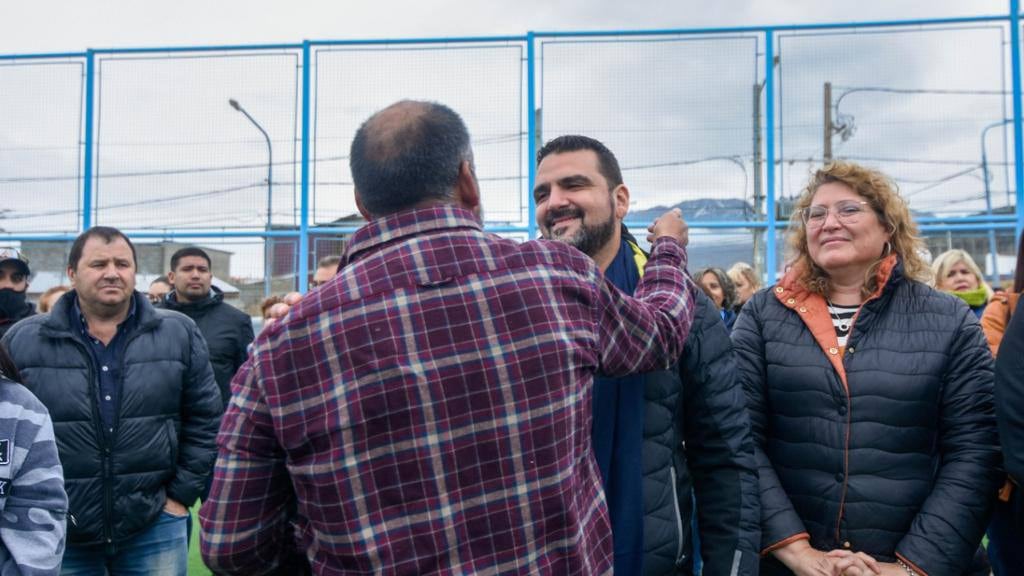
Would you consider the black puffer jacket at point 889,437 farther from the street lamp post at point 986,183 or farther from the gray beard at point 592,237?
the street lamp post at point 986,183

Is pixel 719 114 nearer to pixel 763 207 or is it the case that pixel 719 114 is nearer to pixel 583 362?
pixel 763 207

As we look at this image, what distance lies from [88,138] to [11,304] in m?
3.17

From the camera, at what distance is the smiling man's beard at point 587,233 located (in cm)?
190

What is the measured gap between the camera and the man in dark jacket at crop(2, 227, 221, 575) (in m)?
2.81

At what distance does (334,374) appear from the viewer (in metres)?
1.22

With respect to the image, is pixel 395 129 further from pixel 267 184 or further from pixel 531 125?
pixel 267 184

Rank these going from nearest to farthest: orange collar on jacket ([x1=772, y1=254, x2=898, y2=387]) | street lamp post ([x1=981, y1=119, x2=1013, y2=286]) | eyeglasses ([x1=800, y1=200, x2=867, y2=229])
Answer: orange collar on jacket ([x1=772, y1=254, x2=898, y2=387])
eyeglasses ([x1=800, y1=200, x2=867, y2=229])
street lamp post ([x1=981, y1=119, x2=1013, y2=286])

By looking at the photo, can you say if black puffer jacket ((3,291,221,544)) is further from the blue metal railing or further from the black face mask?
the blue metal railing

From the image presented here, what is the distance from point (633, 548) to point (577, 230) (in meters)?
0.81

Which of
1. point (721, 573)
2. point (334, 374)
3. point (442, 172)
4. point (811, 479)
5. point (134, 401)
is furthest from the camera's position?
point (134, 401)

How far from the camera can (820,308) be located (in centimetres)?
222

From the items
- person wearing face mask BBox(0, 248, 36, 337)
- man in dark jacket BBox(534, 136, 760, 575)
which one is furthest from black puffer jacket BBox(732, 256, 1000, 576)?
→ person wearing face mask BBox(0, 248, 36, 337)

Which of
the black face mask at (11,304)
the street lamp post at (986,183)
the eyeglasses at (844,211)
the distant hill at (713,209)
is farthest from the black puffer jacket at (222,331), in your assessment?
the street lamp post at (986,183)

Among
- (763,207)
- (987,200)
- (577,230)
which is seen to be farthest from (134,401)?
(987,200)
